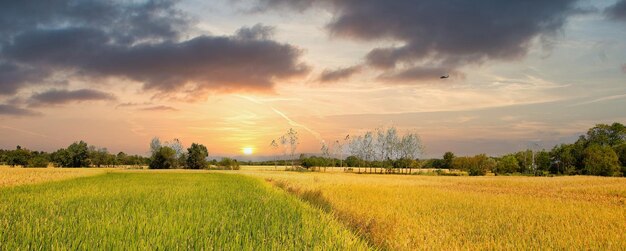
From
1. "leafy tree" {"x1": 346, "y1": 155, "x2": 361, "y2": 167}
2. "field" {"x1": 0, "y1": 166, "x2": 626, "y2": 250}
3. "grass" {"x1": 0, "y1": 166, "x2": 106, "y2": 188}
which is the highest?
"leafy tree" {"x1": 346, "y1": 155, "x2": 361, "y2": 167}

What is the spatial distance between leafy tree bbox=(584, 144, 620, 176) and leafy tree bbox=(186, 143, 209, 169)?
339 feet

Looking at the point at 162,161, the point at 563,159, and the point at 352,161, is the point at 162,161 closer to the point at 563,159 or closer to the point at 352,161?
the point at 352,161

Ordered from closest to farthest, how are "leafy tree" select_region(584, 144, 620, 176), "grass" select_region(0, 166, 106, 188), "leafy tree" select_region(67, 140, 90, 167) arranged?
1. "grass" select_region(0, 166, 106, 188)
2. "leafy tree" select_region(584, 144, 620, 176)
3. "leafy tree" select_region(67, 140, 90, 167)

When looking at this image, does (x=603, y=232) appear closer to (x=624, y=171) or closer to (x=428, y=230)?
(x=428, y=230)

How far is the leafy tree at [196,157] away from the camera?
128000mm

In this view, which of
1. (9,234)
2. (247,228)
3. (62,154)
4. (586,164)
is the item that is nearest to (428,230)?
(247,228)

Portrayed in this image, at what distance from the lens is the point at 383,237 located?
10086mm

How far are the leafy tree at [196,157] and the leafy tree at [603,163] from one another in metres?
103

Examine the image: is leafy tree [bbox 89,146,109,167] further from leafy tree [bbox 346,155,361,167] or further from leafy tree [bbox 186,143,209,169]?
leafy tree [bbox 346,155,361,167]

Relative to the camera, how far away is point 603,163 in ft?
285

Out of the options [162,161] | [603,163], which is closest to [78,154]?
[162,161]

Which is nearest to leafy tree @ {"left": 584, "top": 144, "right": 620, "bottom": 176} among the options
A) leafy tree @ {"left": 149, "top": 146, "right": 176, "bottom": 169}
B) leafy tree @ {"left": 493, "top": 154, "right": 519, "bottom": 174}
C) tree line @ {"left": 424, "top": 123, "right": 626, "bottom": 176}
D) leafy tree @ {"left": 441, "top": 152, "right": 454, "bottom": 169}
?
tree line @ {"left": 424, "top": 123, "right": 626, "bottom": 176}

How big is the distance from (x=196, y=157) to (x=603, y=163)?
107254 millimetres

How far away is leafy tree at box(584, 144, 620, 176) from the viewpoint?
283 feet
